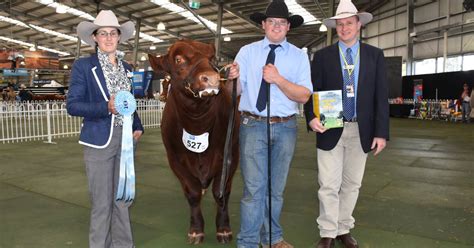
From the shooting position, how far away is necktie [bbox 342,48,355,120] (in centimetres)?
304

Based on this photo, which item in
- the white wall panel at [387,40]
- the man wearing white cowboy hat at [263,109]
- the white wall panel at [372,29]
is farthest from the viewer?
the white wall panel at [372,29]

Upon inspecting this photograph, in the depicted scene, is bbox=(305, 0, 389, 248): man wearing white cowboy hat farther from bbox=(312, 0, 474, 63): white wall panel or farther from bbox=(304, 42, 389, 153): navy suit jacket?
bbox=(312, 0, 474, 63): white wall panel

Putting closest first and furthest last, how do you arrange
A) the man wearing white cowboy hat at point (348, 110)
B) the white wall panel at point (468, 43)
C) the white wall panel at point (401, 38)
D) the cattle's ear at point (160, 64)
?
the cattle's ear at point (160, 64) < the man wearing white cowboy hat at point (348, 110) < the white wall panel at point (468, 43) < the white wall panel at point (401, 38)

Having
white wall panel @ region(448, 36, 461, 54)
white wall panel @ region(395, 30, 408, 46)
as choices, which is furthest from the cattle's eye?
white wall panel @ region(395, 30, 408, 46)

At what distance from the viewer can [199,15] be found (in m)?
24.7

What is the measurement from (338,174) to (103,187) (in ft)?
5.89

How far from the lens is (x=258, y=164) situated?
9.27 ft

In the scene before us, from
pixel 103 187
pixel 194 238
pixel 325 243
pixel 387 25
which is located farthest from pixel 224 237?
pixel 387 25

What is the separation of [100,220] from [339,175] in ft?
6.07

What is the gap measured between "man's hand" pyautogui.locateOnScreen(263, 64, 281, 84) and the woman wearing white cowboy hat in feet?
3.34

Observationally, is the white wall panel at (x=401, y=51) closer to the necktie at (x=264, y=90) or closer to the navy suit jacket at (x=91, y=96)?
the necktie at (x=264, y=90)

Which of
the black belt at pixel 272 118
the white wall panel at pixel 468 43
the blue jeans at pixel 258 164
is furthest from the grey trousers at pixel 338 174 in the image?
the white wall panel at pixel 468 43

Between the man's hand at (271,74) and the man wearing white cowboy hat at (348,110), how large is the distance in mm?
613

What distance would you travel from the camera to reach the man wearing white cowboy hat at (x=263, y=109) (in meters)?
2.76
